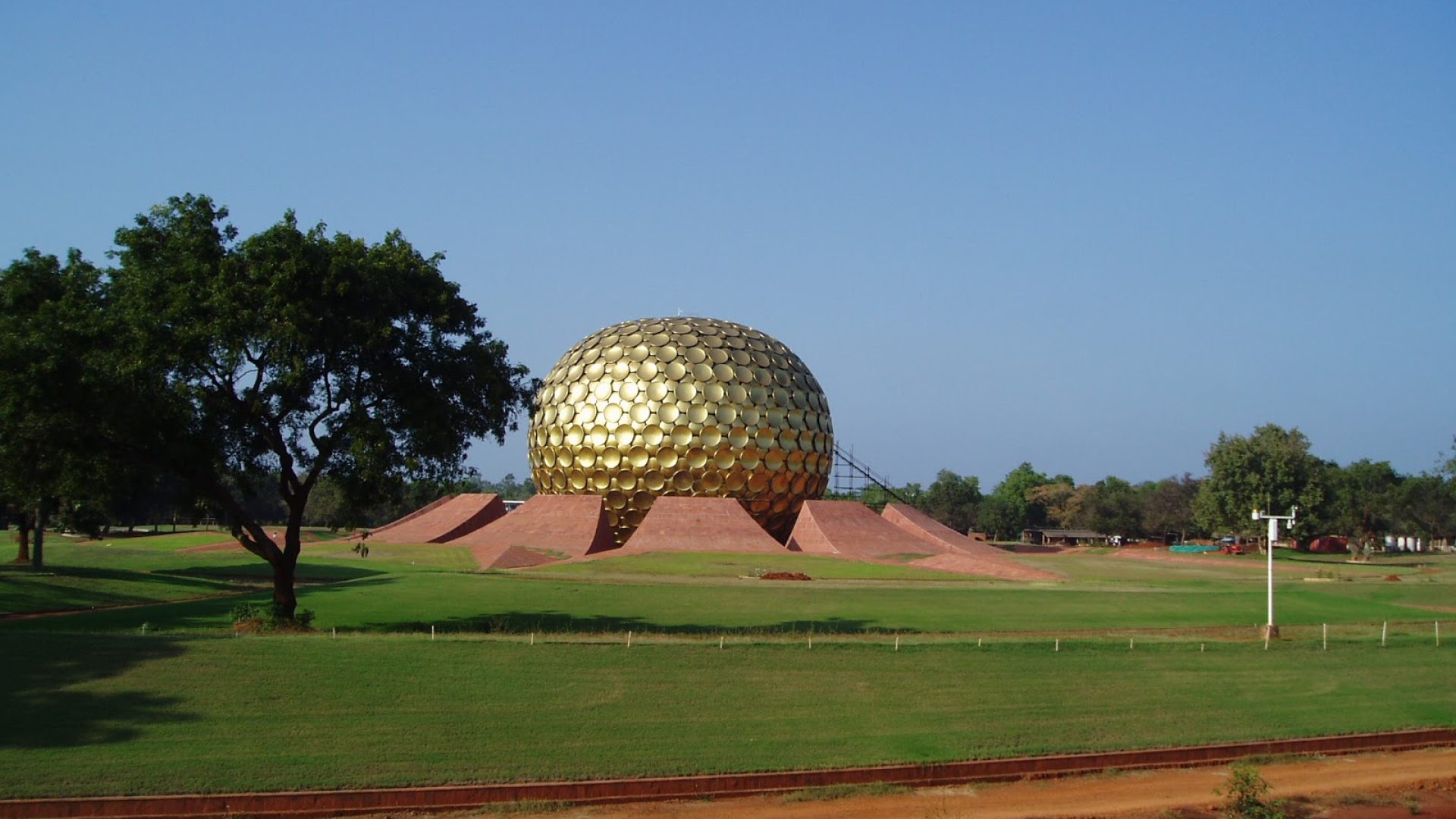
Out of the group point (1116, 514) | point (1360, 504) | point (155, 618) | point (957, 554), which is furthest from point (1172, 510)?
point (155, 618)

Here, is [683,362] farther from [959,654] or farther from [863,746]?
[863,746]

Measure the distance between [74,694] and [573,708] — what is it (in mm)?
5445

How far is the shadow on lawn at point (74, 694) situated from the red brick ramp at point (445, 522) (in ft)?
99.0

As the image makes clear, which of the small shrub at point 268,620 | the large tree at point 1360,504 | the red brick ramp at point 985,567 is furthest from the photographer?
the large tree at point 1360,504

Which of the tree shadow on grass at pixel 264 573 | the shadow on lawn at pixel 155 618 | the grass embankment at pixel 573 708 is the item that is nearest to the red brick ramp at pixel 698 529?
the tree shadow on grass at pixel 264 573

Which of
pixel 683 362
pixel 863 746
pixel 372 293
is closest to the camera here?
pixel 863 746

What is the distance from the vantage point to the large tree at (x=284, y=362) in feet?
55.5

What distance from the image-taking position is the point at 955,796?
12.1 m

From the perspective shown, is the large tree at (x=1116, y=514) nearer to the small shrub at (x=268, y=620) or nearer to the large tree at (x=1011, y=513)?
the large tree at (x=1011, y=513)

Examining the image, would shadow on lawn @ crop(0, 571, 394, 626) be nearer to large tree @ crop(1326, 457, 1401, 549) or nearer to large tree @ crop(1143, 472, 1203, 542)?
large tree @ crop(1326, 457, 1401, 549)

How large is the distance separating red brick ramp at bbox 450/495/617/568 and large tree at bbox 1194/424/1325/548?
35.3 meters

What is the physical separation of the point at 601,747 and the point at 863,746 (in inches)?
118

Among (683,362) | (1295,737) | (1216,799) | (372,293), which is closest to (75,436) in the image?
(372,293)

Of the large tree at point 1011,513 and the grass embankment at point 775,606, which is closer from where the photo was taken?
the grass embankment at point 775,606
